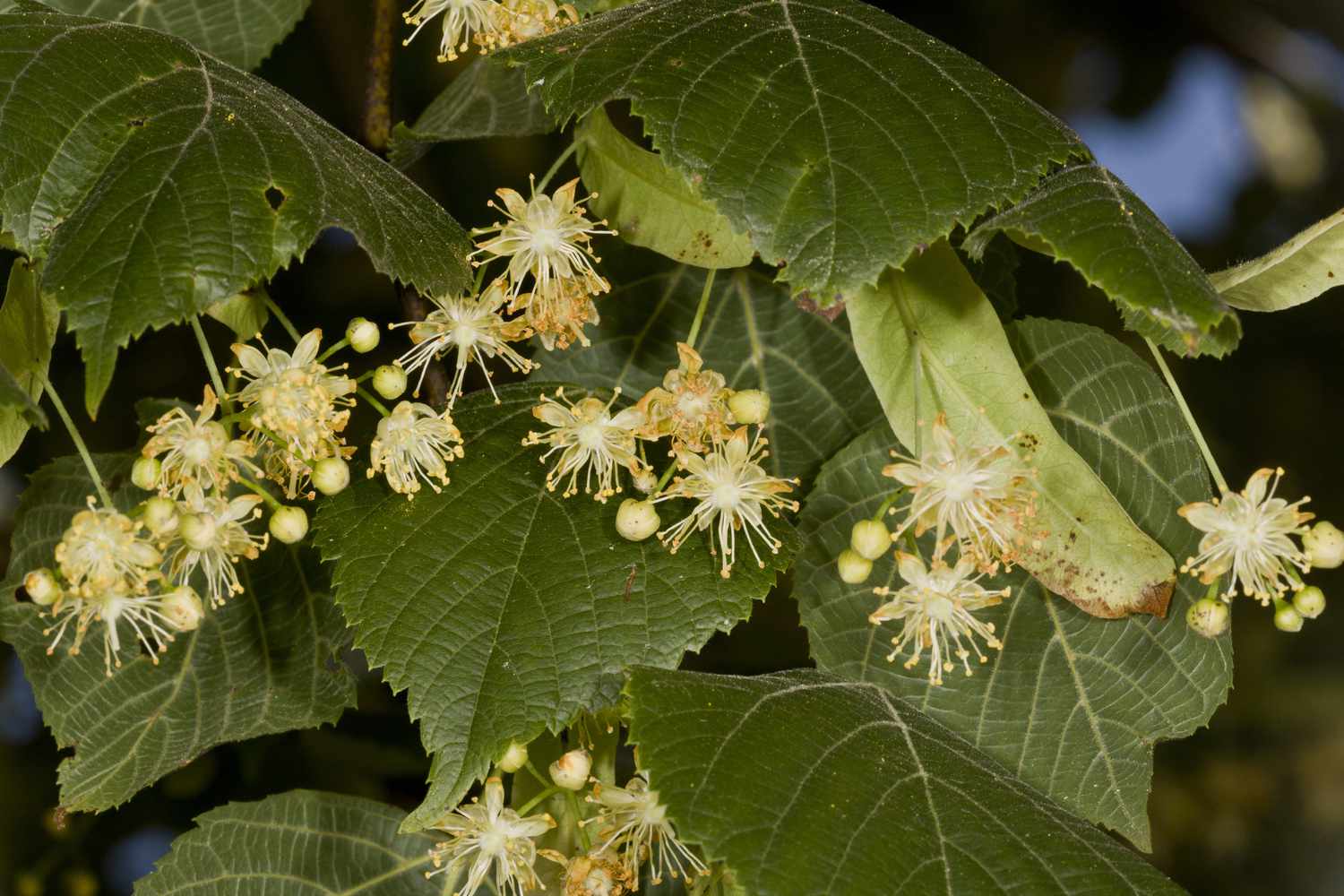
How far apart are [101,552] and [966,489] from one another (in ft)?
1.57

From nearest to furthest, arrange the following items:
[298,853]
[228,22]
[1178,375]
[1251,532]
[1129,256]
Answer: [1129,256] → [1251,532] → [298,853] → [228,22] → [1178,375]

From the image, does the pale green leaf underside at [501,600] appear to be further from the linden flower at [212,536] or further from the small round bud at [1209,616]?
the small round bud at [1209,616]

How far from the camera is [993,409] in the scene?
0.85m

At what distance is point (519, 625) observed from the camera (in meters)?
0.77

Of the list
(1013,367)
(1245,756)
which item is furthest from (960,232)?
(1245,756)

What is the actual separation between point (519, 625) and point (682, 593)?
98 mm

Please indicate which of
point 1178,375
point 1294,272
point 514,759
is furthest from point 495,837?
point 1178,375

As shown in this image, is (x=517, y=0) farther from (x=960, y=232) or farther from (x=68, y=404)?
(x=68, y=404)

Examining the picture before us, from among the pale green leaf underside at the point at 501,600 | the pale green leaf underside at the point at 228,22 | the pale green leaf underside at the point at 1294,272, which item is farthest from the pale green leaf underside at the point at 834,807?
the pale green leaf underside at the point at 228,22

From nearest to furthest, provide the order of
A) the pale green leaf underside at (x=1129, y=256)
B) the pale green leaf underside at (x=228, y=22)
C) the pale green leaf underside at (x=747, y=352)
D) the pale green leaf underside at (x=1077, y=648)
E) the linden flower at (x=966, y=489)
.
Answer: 1. the pale green leaf underside at (x=1129, y=256)
2. the linden flower at (x=966, y=489)
3. the pale green leaf underside at (x=1077, y=648)
4. the pale green leaf underside at (x=747, y=352)
5. the pale green leaf underside at (x=228, y=22)

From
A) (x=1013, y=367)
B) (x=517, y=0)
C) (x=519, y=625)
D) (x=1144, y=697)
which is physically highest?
(x=517, y=0)

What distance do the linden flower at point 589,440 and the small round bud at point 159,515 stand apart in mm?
209

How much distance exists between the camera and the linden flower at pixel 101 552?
2.30 ft

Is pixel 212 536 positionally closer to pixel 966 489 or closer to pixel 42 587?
pixel 42 587
